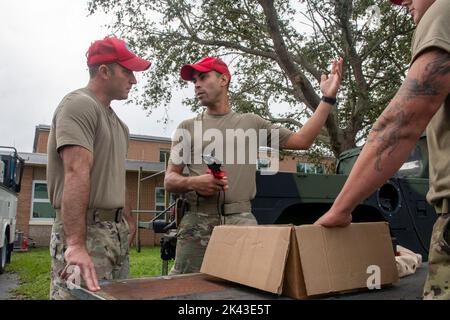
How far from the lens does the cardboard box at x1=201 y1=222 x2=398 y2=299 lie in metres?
1.50

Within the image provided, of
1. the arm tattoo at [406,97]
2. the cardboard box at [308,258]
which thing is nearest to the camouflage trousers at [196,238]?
the cardboard box at [308,258]

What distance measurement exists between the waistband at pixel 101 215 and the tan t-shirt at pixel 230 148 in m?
0.66

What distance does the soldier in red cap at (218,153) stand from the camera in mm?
2838

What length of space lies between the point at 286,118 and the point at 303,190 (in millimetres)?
9881

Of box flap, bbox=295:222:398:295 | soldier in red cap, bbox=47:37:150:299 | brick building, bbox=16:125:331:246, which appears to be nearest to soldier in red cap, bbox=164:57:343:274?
soldier in red cap, bbox=47:37:150:299

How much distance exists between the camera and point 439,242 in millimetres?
1254

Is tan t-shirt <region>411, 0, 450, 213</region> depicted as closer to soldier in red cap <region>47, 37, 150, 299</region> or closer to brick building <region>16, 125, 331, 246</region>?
soldier in red cap <region>47, 37, 150, 299</region>

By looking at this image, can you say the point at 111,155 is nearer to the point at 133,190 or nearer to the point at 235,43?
the point at 235,43

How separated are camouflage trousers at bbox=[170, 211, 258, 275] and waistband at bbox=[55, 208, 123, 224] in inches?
24.1

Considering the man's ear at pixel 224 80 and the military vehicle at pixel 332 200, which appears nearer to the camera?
the man's ear at pixel 224 80

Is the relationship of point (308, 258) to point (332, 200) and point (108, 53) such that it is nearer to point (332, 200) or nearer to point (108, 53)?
point (108, 53)

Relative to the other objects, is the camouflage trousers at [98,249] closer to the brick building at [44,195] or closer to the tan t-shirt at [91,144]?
the tan t-shirt at [91,144]

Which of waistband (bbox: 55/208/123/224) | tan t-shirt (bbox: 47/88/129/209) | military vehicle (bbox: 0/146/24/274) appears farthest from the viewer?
military vehicle (bbox: 0/146/24/274)

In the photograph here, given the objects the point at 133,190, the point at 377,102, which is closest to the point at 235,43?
the point at 377,102
